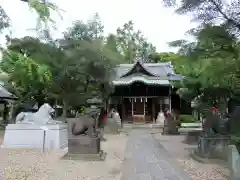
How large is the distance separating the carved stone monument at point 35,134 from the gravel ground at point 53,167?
1156mm

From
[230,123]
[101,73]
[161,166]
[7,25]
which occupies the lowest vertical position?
[161,166]

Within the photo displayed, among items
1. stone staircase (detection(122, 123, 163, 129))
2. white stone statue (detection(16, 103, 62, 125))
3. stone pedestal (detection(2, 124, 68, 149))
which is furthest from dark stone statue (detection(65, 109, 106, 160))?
stone staircase (detection(122, 123, 163, 129))

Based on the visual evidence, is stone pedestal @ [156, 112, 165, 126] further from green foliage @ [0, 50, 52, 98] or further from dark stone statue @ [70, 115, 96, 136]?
dark stone statue @ [70, 115, 96, 136]

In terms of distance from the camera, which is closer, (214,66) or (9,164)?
(9,164)

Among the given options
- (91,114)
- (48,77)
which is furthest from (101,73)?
(91,114)

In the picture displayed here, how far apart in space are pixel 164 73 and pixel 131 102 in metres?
5.59

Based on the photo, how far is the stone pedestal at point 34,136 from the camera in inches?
409

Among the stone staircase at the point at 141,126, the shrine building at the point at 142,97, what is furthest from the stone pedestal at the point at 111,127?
the shrine building at the point at 142,97

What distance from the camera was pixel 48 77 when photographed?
13609 millimetres

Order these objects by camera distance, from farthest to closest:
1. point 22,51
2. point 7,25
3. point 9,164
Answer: point 22,51, point 9,164, point 7,25

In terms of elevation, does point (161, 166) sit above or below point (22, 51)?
below

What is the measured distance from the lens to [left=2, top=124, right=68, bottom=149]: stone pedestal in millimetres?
10391

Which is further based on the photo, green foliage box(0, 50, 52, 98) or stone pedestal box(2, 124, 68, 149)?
green foliage box(0, 50, 52, 98)

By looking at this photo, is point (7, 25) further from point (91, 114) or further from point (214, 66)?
point (214, 66)
